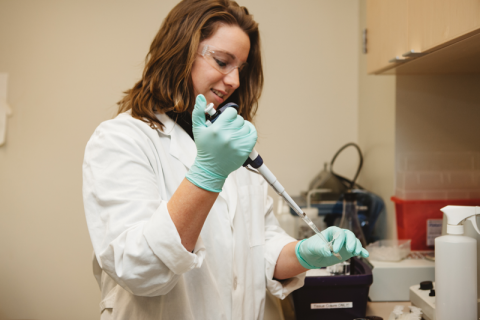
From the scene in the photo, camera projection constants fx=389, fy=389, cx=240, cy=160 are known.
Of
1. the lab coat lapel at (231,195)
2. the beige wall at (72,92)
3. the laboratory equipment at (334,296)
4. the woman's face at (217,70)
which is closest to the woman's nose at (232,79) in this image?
the woman's face at (217,70)

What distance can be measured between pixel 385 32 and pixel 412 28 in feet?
0.79

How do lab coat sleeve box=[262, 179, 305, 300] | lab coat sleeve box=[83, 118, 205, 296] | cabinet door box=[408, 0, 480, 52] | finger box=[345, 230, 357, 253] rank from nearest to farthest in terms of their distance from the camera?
lab coat sleeve box=[83, 118, 205, 296], cabinet door box=[408, 0, 480, 52], finger box=[345, 230, 357, 253], lab coat sleeve box=[262, 179, 305, 300]

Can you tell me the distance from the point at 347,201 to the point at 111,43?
61.2 inches

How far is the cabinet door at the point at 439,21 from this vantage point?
0.87 m

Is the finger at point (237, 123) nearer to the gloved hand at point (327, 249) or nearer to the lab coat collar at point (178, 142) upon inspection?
the lab coat collar at point (178, 142)

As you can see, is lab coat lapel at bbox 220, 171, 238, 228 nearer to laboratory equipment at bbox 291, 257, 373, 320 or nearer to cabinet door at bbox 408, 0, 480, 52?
laboratory equipment at bbox 291, 257, 373, 320

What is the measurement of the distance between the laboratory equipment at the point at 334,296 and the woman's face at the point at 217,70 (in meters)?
0.66

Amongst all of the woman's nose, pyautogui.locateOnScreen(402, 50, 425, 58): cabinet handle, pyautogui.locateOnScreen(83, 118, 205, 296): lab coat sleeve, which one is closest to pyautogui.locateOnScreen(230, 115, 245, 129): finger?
pyautogui.locateOnScreen(83, 118, 205, 296): lab coat sleeve

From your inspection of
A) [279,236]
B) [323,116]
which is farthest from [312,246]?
→ [323,116]

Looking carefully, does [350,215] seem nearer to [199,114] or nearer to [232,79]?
[232,79]

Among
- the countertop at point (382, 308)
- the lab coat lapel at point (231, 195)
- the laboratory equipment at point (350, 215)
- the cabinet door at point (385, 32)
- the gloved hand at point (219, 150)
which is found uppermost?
the cabinet door at point (385, 32)

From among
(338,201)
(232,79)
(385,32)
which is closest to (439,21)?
(385,32)

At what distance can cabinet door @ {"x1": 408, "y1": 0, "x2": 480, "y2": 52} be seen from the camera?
87cm

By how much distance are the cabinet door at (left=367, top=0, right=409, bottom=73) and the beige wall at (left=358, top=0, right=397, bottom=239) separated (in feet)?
0.98
